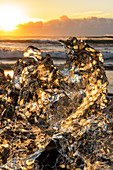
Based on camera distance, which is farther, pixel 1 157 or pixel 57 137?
pixel 1 157

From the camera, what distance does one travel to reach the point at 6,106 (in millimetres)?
1921

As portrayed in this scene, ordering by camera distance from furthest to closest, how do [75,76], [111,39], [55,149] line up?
1. [111,39]
2. [75,76]
3. [55,149]

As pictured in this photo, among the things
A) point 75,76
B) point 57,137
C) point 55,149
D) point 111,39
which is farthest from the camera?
point 111,39

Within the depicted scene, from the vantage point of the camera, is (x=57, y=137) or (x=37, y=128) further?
(x=37, y=128)

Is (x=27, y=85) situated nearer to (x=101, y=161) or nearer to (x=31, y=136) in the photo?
(x=31, y=136)

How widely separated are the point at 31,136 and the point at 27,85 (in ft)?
1.18

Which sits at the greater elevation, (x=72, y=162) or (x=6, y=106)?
(x=6, y=106)

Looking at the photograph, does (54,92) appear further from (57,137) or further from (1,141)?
(1,141)

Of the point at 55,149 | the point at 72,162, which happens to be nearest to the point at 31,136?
the point at 55,149

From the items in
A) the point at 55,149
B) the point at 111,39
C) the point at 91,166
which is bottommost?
the point at 91,166

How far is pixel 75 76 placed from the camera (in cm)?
199

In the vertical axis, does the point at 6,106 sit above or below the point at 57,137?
above

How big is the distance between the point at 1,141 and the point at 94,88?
78 cm

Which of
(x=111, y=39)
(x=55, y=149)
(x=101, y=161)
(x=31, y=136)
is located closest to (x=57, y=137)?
(x=55, y=149)
